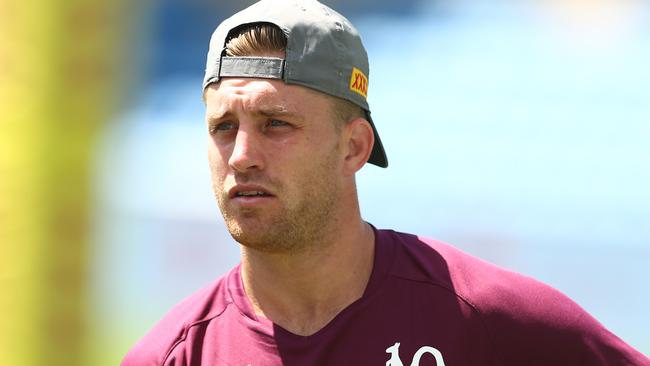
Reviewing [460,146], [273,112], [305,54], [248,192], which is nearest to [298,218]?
[248,192]

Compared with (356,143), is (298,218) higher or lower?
lower

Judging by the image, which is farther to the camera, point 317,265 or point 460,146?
point 460,146

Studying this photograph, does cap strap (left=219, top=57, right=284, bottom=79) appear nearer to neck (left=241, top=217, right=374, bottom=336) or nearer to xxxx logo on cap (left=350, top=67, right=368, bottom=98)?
xxxx logo on cap (left=350, top=67, right=368, bottom=98)

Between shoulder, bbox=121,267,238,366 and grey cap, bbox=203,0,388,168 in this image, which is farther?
shoulder, bbox=121,267,238,366

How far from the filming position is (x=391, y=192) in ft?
17.3

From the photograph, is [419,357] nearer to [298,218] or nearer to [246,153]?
[298,218]

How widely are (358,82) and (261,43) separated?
9.2 inches

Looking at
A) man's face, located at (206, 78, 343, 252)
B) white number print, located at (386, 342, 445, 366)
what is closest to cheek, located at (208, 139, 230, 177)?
man's face, located at (206, 78, 343, 252)

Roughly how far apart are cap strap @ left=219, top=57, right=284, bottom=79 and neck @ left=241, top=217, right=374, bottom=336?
0.37m

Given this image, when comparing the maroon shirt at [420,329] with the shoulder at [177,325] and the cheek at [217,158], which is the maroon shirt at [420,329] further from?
the cheek at [217,158]

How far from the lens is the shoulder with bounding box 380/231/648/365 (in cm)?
211

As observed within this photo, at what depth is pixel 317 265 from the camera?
220 centimetres

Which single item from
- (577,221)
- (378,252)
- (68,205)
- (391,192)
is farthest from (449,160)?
(378,252)

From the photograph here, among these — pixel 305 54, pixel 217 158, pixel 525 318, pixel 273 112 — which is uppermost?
pixel 305 54
